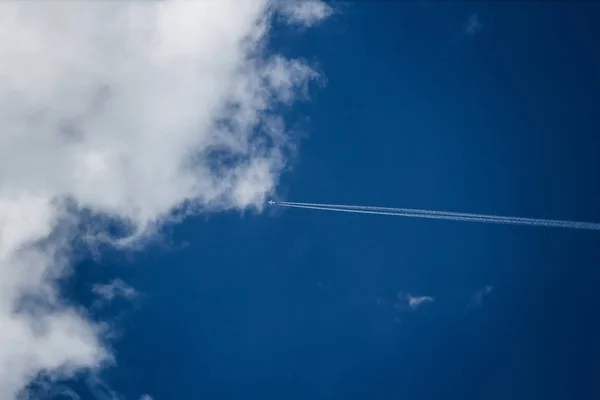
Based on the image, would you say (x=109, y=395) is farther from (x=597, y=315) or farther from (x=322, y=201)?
(x=597, y=315)

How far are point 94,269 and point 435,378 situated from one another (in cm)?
8782

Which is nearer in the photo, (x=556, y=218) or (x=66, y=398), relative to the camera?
(x=556, y=218)

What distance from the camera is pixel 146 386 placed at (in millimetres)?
96438

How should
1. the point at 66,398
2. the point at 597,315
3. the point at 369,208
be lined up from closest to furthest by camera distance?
the point at 597,315, the point at 369,208, the point at 66,398

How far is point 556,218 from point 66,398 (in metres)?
126

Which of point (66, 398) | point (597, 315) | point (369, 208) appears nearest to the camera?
point (597, 315)

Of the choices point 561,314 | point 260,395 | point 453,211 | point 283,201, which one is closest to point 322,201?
point 283,201

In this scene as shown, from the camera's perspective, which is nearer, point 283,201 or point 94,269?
point 283,201

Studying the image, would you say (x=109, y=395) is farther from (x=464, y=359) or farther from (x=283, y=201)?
(x=464, y=359)

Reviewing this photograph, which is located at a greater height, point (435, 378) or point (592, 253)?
Result: point (592, 253)

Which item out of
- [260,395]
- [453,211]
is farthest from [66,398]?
[453,211]

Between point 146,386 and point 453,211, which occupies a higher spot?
point 453,211

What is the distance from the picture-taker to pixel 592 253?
88.9 metres

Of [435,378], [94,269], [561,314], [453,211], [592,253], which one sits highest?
[94,269]
